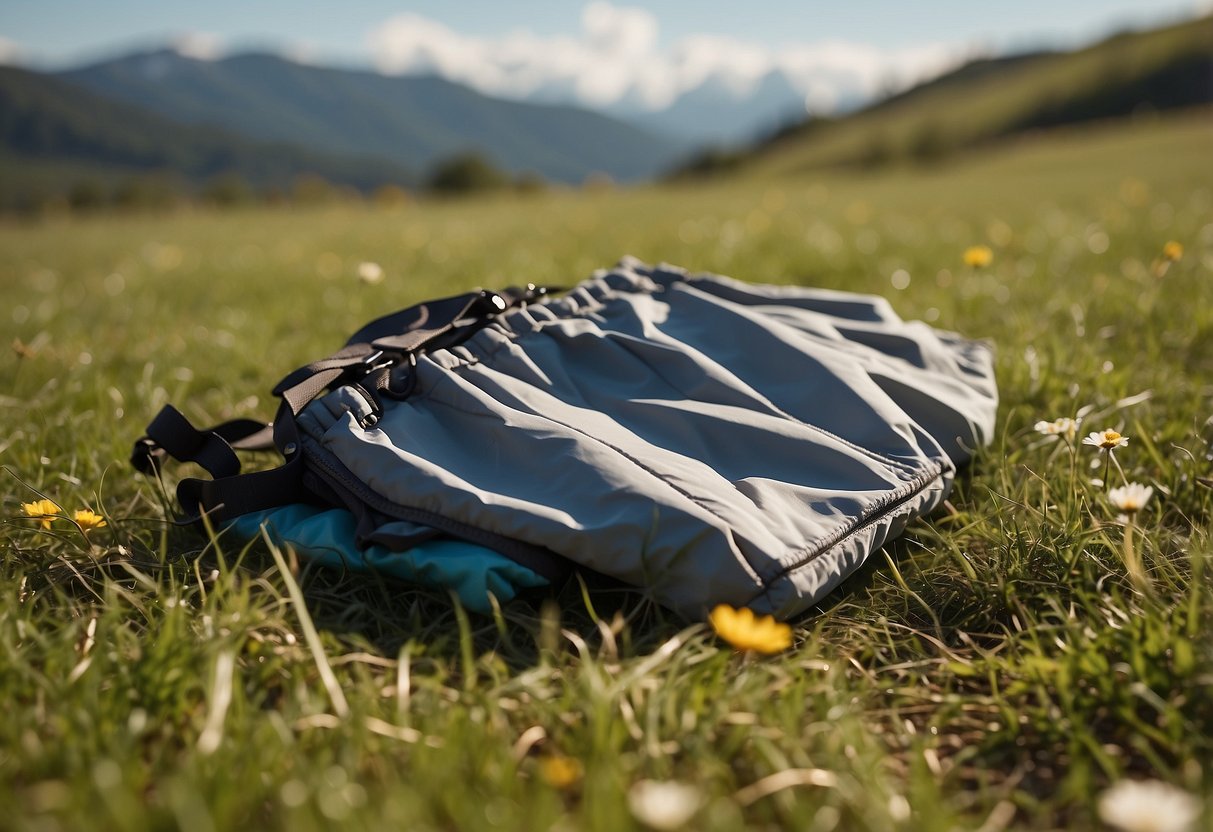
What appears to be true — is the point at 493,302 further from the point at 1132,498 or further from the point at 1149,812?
the point at 1149,812

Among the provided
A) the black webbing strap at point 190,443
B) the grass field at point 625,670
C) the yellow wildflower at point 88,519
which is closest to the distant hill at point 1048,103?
the grass field at point 625,670

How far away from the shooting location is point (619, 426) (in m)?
2.03

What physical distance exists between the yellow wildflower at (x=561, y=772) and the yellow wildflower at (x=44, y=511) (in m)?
1.39

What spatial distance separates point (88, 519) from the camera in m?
1.99

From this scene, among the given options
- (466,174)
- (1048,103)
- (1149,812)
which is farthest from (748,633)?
(1048,103)

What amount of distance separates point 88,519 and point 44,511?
0.13m

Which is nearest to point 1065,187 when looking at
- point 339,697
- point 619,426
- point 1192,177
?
point 1192,177

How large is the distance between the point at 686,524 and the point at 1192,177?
12.6m

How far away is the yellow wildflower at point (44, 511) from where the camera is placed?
1979mm

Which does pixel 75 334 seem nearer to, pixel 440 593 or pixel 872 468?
pixel 440 593

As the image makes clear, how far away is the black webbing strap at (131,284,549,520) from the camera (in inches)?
75.4

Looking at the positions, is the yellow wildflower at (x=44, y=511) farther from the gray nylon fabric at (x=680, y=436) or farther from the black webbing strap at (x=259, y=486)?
the gray nylon fabric at (x=680, y=436)

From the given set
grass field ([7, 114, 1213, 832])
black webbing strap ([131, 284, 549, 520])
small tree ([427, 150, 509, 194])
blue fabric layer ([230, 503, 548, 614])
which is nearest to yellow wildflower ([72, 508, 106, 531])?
grass field ([7, 114, 1213, 832])

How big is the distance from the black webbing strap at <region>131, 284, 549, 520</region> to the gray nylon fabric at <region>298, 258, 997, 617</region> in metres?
0.06
